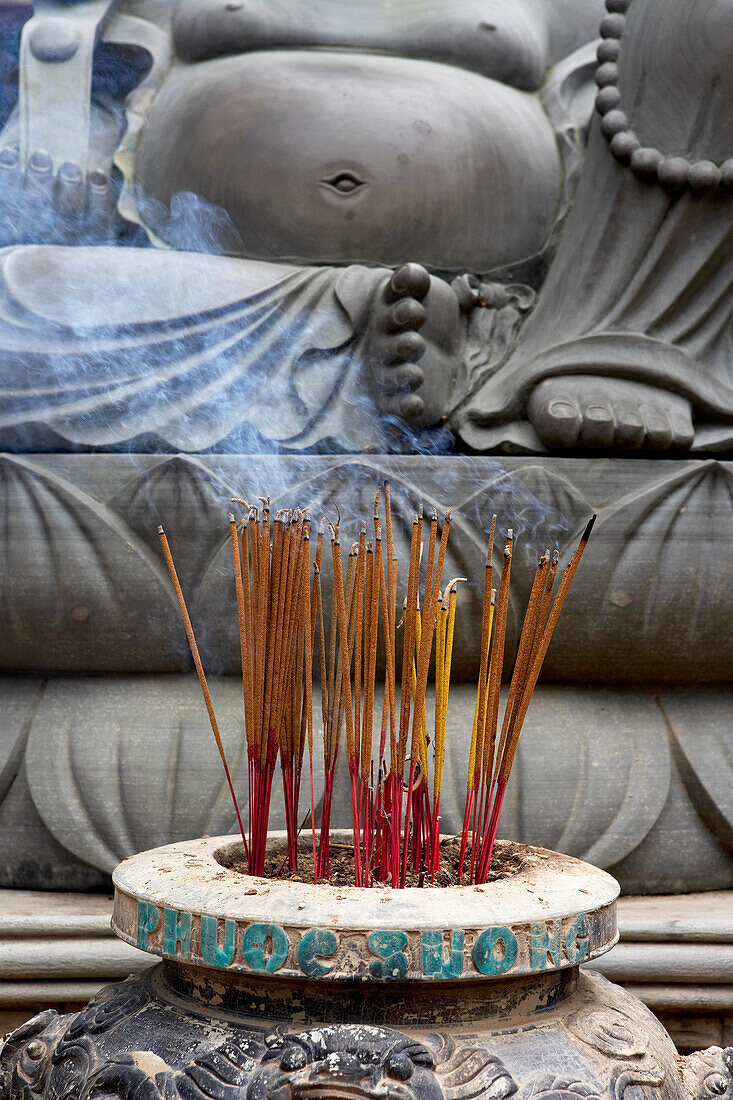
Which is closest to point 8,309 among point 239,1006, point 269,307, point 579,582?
point 269,307

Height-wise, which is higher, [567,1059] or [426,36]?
[426,36]

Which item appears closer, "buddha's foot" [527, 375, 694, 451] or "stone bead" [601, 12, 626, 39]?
"buddha's foot" [527, 375, 694, 451]

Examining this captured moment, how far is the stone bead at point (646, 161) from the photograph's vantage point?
1850 millimetres

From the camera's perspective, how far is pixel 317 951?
80cm

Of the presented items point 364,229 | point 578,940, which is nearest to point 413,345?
point 364,229

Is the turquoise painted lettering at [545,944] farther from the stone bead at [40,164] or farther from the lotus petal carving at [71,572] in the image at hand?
the stone bead at [40,164]

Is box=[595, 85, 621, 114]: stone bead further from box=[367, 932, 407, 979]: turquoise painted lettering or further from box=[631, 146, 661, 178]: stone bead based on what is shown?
box=[367, 932, 407, 979]: turquoise painted lettering

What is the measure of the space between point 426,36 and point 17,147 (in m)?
0.91

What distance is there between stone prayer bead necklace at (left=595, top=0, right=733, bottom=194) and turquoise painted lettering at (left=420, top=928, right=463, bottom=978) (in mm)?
1448

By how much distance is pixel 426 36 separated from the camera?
2346 mm

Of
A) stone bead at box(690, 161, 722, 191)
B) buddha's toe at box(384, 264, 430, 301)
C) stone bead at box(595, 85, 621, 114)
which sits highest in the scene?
stone bead at box(595, 85, 621, 114)

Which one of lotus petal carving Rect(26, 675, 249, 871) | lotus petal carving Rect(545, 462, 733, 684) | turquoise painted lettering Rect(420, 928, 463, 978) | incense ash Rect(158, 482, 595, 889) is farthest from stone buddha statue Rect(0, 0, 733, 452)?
turquoise painted lettering Rect(420, 928, 463, 978)

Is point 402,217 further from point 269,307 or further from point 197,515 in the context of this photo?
point 197,515

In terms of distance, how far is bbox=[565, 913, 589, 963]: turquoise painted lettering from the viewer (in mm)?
859
